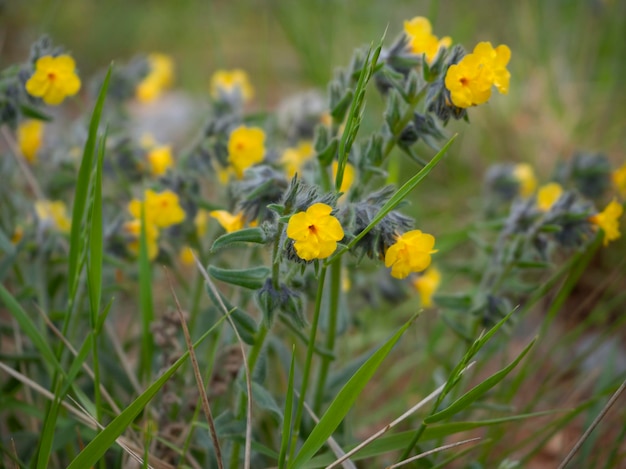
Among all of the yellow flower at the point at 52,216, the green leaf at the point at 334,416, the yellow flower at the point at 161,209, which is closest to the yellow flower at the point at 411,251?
the green leaf at the point at 334,416

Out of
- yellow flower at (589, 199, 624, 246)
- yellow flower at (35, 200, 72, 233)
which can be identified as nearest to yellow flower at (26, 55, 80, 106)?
yellow flower at (35, 200, 72, 233)

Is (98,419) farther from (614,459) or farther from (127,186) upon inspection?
(614,459)

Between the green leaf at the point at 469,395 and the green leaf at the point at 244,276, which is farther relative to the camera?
the green leaf at the point at 244,276

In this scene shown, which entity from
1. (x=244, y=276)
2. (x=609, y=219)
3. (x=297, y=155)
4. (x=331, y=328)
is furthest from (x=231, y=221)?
(x=609, y=219)

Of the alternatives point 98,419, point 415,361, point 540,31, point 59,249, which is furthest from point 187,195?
point 540,31

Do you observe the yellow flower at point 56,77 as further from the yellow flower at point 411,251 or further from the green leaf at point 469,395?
the green leaf at point 469,395

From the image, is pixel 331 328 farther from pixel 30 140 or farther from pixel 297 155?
pixel 30 140
